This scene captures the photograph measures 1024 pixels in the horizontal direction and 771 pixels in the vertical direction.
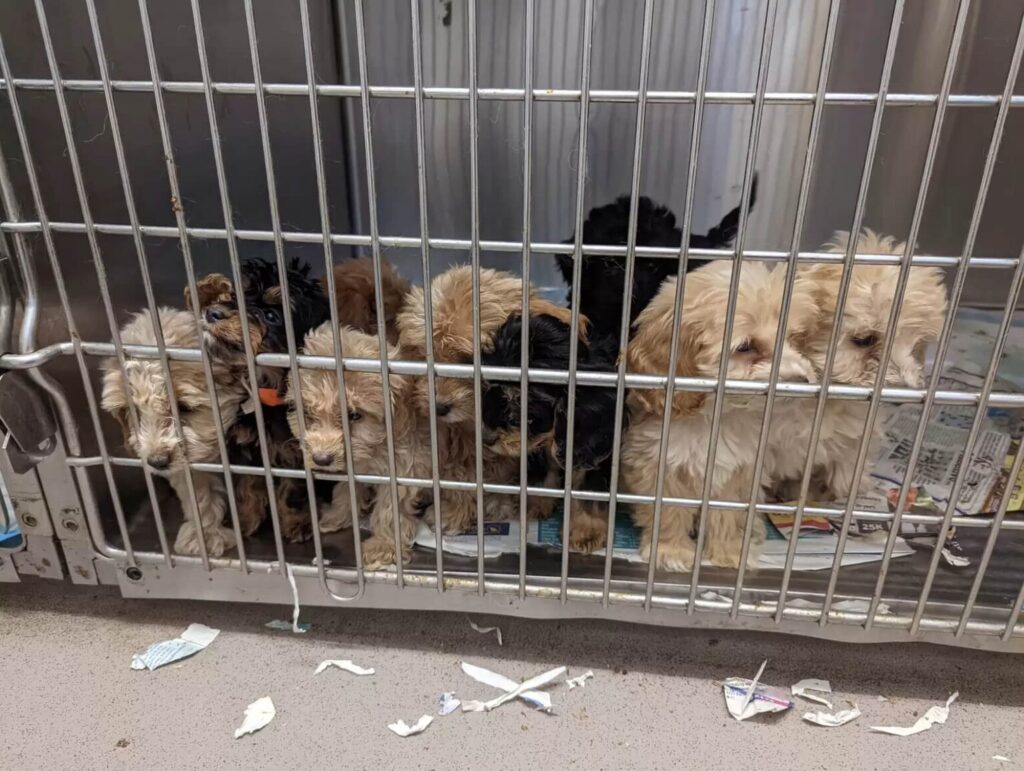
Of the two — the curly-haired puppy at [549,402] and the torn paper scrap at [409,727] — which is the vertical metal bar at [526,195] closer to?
the curly-haired puppy at [549,402]

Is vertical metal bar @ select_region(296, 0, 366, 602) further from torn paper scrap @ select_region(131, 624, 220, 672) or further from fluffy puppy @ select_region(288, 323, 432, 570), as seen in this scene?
torn paper scrap @ select_region(131, 624, 220, 672)

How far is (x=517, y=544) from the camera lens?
1.21 m

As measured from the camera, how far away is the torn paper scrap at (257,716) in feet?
3.41

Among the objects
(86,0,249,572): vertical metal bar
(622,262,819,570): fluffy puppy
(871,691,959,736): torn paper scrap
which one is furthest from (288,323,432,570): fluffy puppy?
(871,691,959,736): torn paper scrap

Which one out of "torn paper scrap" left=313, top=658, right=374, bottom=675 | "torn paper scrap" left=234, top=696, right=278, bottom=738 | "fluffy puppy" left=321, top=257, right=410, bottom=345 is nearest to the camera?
"torn paper scrap" left=234, top=696, right=278, bottom=738

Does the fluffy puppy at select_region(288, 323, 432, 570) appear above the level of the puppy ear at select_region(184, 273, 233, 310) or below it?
below

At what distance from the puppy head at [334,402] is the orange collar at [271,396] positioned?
13 mm

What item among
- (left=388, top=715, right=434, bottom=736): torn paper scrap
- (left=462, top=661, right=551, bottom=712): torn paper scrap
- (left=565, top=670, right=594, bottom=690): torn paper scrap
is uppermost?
(left=388, top=715, right=434, bottom=736): torn paper scrap

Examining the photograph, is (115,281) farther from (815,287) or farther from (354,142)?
(815,287)

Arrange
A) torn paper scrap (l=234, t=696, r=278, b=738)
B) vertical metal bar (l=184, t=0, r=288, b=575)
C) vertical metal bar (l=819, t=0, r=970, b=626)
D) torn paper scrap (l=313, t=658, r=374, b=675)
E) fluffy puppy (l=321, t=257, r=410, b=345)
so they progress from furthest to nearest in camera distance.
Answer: fluffy puppy (l=321, t=257, r=410, b=345)
torn paper scrap (l=313, t=658, r=374, b=675)
torn paper scrap (l=234, t=696, r=278, b=738)
vertical metal bar (l=184, t=0, r=288, b=575)
vertical metal bar (l=819, t=0, r=970, b=626)

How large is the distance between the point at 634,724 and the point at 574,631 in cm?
19

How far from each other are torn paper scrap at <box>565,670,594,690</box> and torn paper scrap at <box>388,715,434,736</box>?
0.69 ft

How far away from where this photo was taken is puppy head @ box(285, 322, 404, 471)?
105 cm

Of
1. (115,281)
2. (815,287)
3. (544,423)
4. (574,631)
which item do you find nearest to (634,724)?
(574,631)
